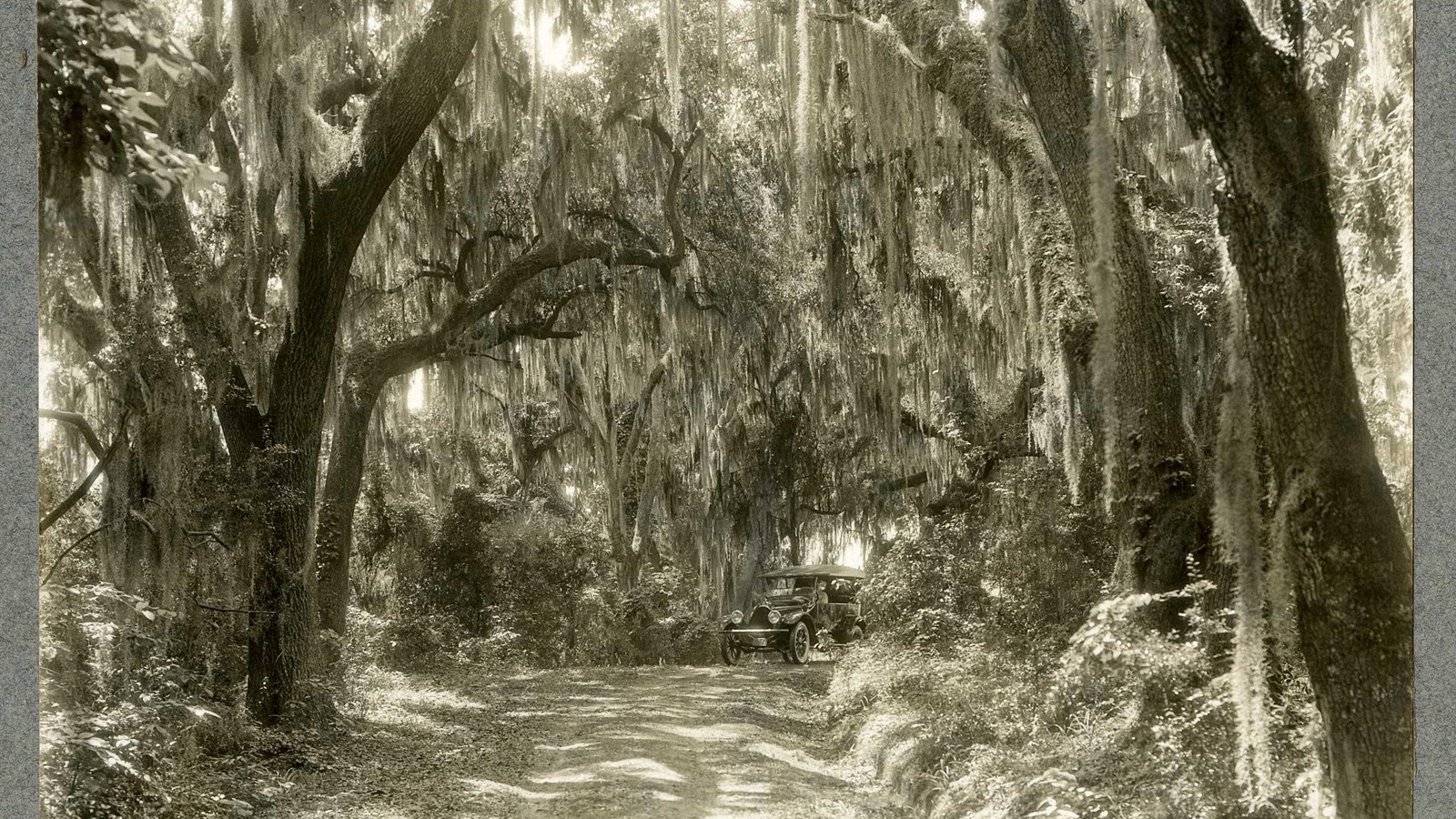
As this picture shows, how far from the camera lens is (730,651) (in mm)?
9695

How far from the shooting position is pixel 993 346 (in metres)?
6.44

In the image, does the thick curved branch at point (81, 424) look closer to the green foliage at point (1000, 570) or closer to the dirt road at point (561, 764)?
the dirt road at point (561, 764)

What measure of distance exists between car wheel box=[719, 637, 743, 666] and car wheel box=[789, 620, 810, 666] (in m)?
0.53

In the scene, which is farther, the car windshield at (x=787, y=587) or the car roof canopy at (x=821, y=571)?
the car windshield at (x=787, y=587)

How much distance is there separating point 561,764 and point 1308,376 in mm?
2799

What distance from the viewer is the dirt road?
11.5ft

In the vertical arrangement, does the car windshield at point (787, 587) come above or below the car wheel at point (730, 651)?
above

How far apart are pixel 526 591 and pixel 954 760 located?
611 centimetres

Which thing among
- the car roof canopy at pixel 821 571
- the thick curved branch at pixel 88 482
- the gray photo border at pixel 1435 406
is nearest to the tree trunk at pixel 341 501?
the thick curved branch at pixel 88 482

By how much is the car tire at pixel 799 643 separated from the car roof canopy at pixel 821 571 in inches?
18.0

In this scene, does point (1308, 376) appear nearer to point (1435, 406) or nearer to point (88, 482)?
point (1435, 406)

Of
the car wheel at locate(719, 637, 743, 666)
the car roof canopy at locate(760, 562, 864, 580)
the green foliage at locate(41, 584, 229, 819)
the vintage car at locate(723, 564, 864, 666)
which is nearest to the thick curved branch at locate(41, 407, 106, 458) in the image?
the green foliage at locate(41, 584, 229, 819)

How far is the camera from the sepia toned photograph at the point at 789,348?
2.74 m

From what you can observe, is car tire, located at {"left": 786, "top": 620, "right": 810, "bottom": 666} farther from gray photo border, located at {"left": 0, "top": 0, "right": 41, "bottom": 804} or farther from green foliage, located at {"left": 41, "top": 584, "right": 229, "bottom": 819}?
gray photo border, located at {"left": 0, "top": 0, "right": 41, "bottom": 804}
